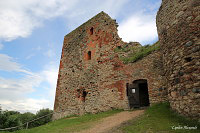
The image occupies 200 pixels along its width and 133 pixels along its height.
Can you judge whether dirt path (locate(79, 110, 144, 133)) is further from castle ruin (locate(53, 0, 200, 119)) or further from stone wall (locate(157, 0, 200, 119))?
stone wall (locate(157, 0, 200, 119))

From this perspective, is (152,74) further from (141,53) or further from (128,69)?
(128,69)

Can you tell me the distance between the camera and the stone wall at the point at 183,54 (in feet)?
13.4

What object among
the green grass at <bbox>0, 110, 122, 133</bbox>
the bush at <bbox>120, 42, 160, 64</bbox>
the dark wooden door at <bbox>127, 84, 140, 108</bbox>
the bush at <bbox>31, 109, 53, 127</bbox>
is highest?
the bush at <bbox>120, 42, 160, 64</bbox>

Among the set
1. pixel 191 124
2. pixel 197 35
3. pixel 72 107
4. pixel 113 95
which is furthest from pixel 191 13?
pixel 72 107

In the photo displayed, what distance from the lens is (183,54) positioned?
456 centimetres

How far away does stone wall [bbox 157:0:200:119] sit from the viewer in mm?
4070

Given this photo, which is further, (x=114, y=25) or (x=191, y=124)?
(x=114, y=25)

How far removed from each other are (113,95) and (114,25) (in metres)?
5.25

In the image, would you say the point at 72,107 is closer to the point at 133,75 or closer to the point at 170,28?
the point at 133,75

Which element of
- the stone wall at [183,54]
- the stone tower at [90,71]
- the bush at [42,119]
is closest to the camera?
the stone wall at [183,54]

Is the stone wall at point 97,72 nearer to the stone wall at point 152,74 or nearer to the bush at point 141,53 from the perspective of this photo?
the stone wall at point 152,74

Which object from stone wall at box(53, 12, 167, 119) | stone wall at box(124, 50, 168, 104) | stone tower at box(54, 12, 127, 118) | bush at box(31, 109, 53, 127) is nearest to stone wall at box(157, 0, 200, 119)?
stone wall at box(124, 50, 168, 104)

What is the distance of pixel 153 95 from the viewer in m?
7.38

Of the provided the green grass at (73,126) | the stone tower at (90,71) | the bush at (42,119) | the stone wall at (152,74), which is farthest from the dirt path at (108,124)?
the bush at (42,119)
